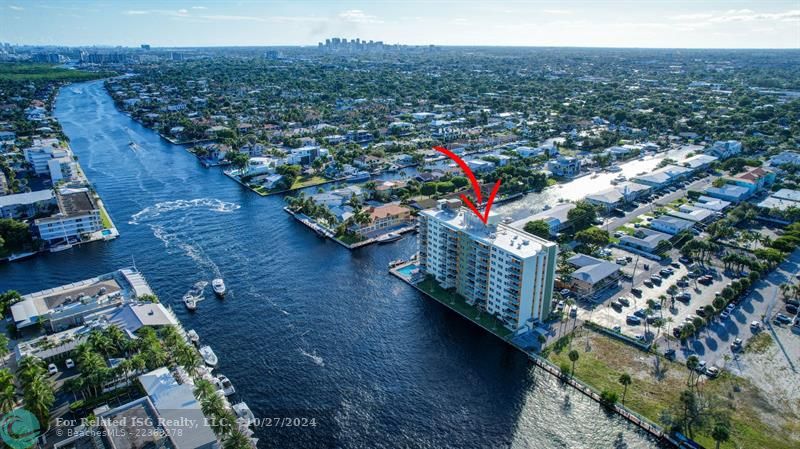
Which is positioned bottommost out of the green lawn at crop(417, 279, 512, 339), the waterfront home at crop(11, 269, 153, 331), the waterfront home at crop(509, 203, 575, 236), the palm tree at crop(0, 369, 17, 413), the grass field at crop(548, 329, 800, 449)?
the grass field at crop(548, 329, 800, 449)

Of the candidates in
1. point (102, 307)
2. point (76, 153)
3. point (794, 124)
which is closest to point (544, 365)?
point (102, 307)

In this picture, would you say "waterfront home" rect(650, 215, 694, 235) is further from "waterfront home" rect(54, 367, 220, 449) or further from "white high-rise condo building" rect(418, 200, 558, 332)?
"waterfront home" rect(54, 367, 220, 449)

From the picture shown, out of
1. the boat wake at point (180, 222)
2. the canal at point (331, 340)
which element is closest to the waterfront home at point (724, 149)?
the canal at point (331, 340)

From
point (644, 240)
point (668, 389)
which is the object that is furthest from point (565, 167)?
point (668, 389)

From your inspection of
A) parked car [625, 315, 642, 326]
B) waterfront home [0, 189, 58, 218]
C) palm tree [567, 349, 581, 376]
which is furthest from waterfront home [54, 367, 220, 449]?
waterfront home [0, 189, 58, 218]

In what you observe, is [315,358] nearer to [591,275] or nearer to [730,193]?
[591,275]
